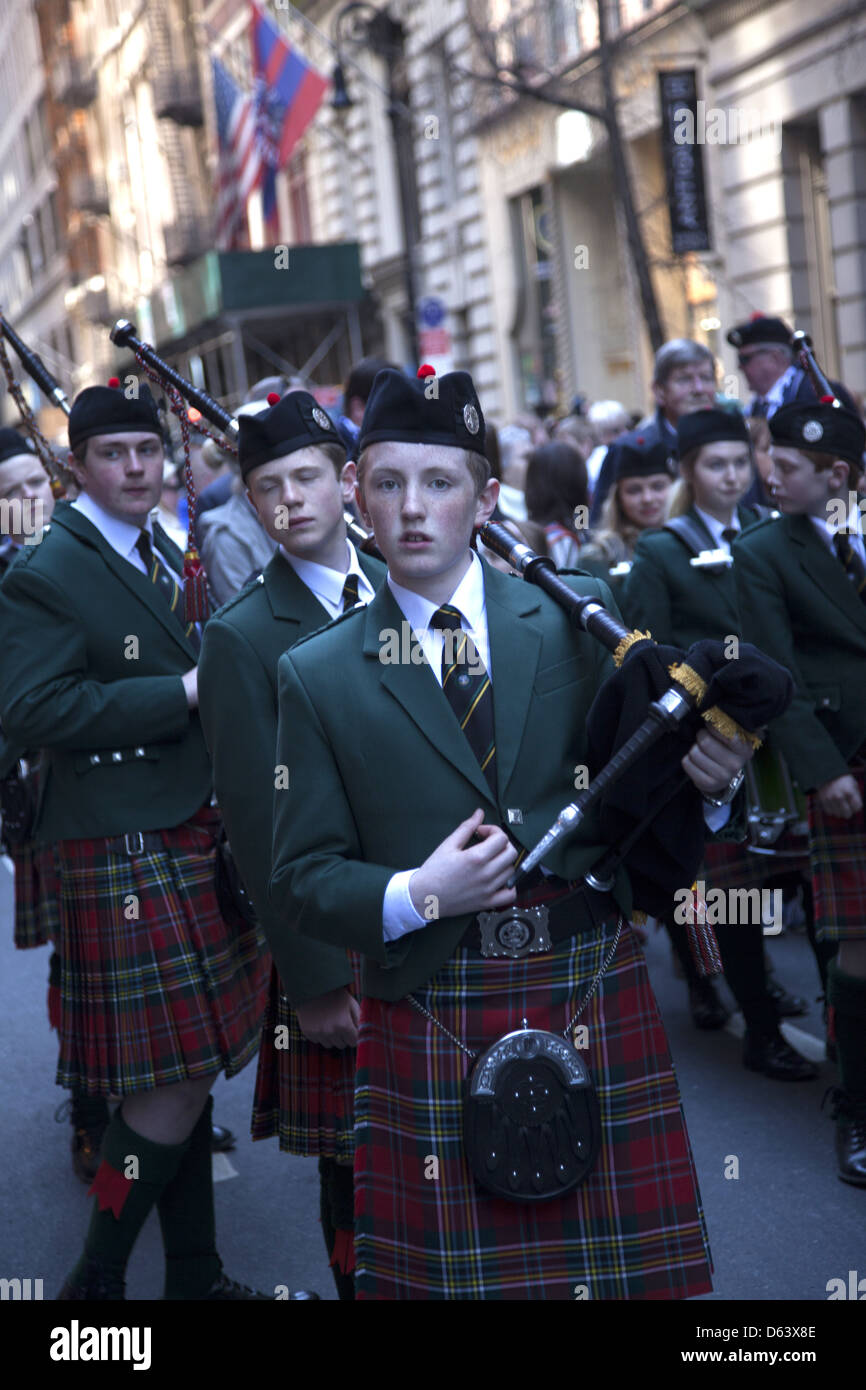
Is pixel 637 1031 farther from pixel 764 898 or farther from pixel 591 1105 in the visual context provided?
pixel 764 898

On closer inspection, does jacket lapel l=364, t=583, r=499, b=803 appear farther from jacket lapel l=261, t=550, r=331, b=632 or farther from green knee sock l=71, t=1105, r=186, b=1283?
green knee sock l=71, t=1105, r=186, b=1283

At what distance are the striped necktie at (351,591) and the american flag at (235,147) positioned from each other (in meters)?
20.0

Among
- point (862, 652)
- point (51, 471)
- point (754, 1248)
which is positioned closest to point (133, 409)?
point (51, 471)

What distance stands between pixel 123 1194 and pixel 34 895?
6.41ft

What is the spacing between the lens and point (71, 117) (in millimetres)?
49562

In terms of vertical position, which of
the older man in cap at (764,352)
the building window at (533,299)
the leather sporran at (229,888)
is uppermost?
the building window at (533,299)

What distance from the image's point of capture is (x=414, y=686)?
261 centimetres

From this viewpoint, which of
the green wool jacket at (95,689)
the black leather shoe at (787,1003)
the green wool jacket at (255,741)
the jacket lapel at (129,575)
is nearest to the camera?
the green wool jacket at (255,741)

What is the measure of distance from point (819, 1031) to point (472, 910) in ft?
11.4

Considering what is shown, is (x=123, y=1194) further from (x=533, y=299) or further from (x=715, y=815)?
(x=533, y=299)

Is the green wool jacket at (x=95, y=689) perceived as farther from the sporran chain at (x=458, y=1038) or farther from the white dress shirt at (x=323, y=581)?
the sporran chain at (x=458, y=1038)

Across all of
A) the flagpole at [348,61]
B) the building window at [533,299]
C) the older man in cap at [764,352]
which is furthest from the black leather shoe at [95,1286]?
the building window at [533,299]

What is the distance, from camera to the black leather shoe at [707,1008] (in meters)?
5.84

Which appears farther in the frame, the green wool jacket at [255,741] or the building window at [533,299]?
the building window at [533,299]
